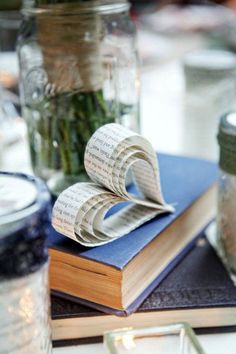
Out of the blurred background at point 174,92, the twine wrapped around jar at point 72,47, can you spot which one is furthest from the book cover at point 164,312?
the blurred background at point 174,92

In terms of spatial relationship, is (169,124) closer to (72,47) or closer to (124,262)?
(72,47)

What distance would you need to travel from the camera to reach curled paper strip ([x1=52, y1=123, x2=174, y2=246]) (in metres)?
0.45

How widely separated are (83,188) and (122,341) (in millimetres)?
123

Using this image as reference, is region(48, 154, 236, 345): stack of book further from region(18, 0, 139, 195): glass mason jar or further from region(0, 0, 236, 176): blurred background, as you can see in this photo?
region(0, 0, 236, 176): blurred background

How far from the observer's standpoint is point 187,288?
1.58ft

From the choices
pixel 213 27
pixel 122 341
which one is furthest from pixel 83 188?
pixel 213 27

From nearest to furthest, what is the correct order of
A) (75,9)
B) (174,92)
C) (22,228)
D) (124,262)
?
1. (22,228)
2. (124,262)
3. (75,9)
4. (174,92)

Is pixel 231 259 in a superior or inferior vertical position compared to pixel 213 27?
superior

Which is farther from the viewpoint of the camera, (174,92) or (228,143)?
→ (174,92)

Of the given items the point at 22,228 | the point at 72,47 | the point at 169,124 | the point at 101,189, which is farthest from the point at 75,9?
the point at 169,124

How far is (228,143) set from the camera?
489mm

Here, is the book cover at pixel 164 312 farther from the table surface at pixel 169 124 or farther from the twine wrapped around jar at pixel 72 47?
the table surface at pixel 169 124

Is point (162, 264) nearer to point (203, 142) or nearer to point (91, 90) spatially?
point (91, 90)

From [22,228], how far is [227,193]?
0.81 ft
